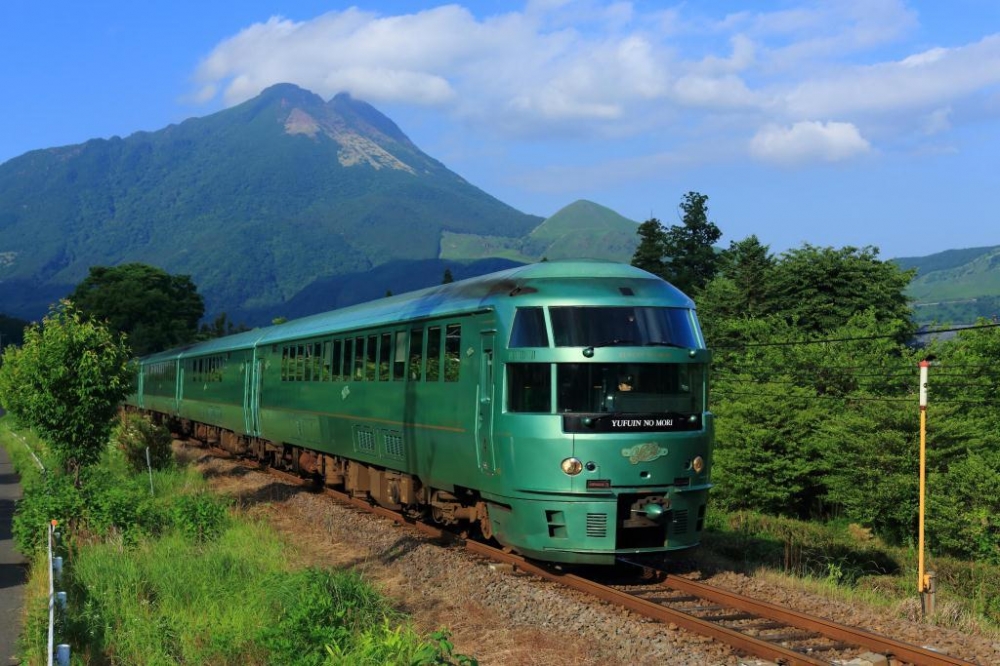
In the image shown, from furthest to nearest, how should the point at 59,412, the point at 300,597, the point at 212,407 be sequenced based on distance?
the point at 212,407
the point at 59,412
the point at 300,597

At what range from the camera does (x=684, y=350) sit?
11.5 metres

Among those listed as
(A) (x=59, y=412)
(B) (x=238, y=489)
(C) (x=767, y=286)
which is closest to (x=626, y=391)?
(A) (x=59, y=412)

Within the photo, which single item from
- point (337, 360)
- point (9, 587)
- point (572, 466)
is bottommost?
point (9, 587)

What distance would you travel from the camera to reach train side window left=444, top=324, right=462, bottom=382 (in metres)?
12.8

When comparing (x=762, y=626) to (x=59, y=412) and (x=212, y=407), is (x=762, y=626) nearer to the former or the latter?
(x=59, y=412)

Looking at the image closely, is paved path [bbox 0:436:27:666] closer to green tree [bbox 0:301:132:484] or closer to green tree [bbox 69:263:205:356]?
green tree [bbox 0:301:132:484]

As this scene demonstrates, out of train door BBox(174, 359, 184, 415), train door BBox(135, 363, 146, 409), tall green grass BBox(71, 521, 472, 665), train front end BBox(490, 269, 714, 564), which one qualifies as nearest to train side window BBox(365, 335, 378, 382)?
tall green grass BBox(71, 521, 472, 665)

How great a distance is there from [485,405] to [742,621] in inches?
140

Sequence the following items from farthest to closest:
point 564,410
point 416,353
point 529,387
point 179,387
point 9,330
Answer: point 9,330, point 179,387, point 416,353, point 529,387, point 564,410

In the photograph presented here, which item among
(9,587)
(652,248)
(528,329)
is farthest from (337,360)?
(652,248)

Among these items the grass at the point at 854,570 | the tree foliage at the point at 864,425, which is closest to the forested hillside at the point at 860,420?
the tree foliage at the point at 864,425

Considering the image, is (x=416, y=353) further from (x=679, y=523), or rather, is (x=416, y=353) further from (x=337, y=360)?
(x=679, y=523)

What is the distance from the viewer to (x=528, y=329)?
37.6 ft

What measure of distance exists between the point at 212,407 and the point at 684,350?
72.5 feet
